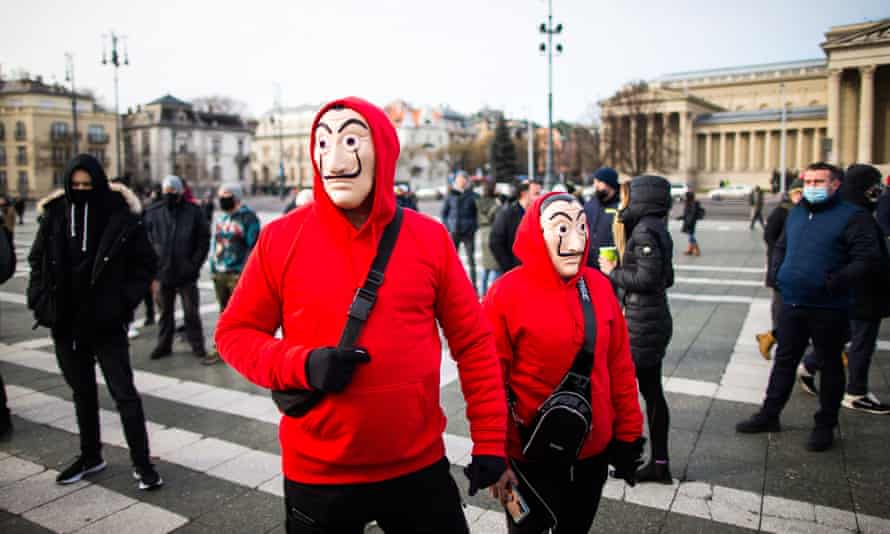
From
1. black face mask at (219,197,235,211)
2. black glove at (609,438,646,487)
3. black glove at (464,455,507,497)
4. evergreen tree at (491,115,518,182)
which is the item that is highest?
evergreen tree at (491,115,518,182)

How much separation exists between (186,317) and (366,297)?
6.72 metres

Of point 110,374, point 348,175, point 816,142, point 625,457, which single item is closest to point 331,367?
point 348,175

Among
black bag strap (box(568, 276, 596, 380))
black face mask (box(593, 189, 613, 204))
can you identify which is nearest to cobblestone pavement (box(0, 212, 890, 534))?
black bag strap (box(568, 276, 596, 380))

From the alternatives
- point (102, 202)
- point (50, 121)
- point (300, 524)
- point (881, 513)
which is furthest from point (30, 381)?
point (50, 121)

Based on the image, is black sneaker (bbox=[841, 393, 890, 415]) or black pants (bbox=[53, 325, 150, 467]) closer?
black pants (bbox=[53, 325, 150, 467])

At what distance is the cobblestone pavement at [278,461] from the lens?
3873 mm

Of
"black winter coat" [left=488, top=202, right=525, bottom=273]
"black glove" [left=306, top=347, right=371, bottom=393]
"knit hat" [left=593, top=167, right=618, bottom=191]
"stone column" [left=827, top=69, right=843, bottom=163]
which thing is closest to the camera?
"black glove" [left=306, top=347, right=371, bottom=393]

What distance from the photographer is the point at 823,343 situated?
4.81 m

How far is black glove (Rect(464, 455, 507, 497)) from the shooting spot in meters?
2.16

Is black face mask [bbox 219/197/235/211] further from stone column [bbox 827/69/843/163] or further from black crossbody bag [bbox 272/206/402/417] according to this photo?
stone column [bbox 827/69/843/163]

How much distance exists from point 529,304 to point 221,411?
4.17 m

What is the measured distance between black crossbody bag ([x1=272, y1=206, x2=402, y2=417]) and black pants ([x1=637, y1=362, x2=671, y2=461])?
265cm

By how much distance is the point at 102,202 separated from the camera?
14.4 feet

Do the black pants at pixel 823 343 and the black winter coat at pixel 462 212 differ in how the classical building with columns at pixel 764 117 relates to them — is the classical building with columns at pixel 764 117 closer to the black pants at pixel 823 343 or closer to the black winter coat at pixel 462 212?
the black winter coat at pixel 462 212
